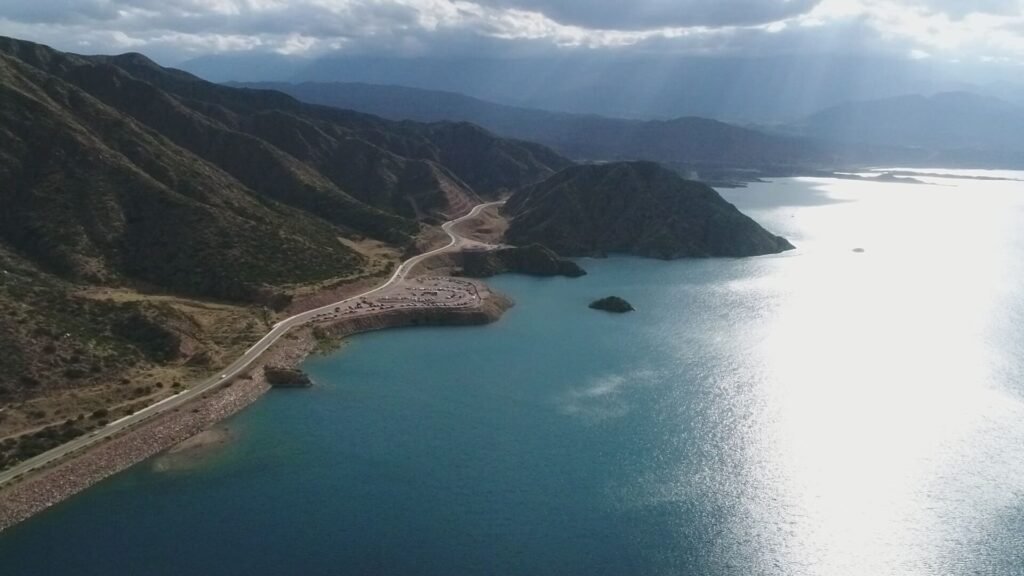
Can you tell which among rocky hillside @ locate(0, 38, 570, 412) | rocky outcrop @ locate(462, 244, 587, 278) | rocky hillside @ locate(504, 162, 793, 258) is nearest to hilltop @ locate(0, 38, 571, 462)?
rocky hillside @ locate(0, 38, 570, 412)

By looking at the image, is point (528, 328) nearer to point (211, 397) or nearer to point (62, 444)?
point (211, 397)

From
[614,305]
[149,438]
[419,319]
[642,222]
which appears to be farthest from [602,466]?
[642,222]

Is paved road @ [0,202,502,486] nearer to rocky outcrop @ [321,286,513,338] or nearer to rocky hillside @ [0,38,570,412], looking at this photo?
rocky hillside @ [0,38,570,412]

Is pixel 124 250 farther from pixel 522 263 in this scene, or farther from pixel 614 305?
pixel 614 305

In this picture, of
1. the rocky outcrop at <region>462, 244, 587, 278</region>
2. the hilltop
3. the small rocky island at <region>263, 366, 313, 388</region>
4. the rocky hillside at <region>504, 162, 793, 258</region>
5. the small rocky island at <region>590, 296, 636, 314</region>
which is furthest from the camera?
the rocky hillside at <region>504, 162, 793, 258</region>

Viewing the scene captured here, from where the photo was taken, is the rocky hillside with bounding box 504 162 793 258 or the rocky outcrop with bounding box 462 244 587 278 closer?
the rocky outcrop with bounding box 462 244 587 278

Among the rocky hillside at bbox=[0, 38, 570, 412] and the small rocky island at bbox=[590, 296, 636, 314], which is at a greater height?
the rocky hillside at bbox=[0, 38, 570, 412]

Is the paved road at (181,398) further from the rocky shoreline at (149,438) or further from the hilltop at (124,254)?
the hilltop at (124,254)
